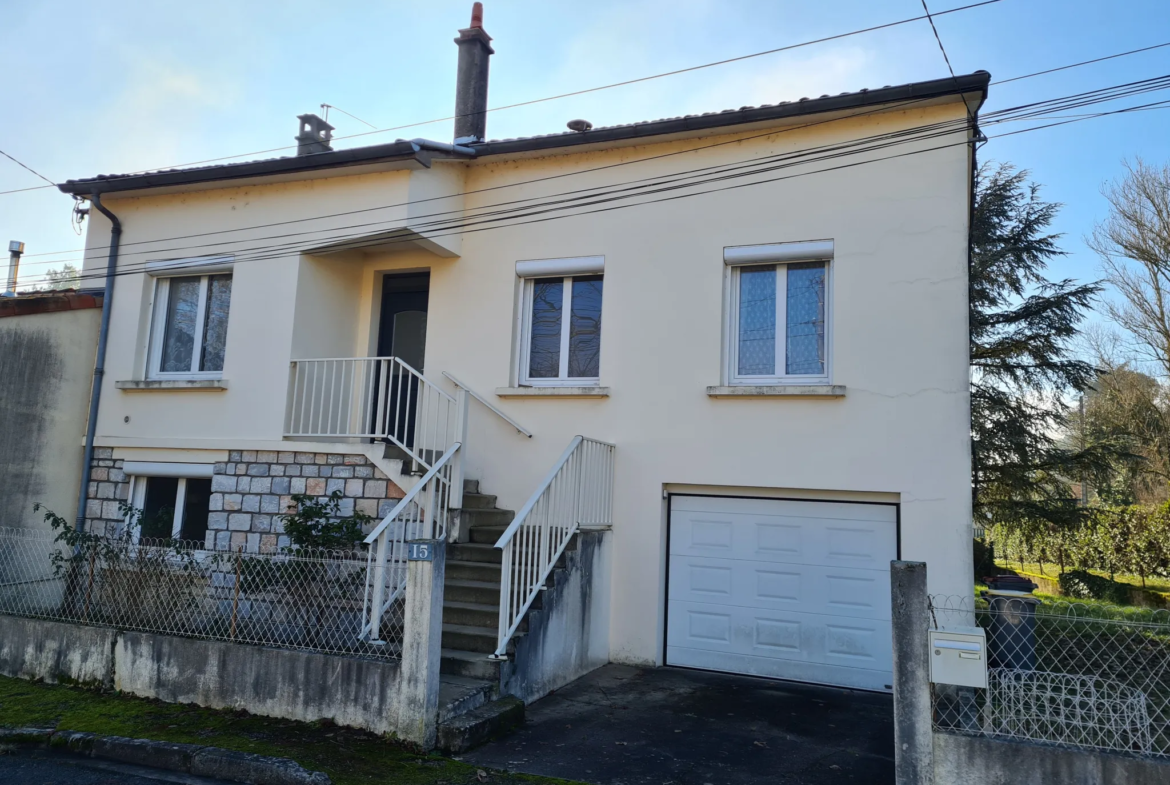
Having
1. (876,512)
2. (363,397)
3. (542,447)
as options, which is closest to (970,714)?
(876,512)

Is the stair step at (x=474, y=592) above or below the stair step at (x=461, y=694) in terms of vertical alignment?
above

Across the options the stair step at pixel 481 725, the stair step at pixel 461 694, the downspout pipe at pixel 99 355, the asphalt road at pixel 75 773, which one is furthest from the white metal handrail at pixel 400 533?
the downspout pipe at pixel 99 355

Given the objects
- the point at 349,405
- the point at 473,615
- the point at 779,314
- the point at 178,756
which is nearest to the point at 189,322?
the point at 349,405

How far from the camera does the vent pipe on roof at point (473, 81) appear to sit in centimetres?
1080

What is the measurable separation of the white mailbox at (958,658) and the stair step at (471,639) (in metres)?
3.22

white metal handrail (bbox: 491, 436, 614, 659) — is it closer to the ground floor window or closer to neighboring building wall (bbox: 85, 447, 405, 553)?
neighboring building wall (bbox: 85, 447, 405, 553)

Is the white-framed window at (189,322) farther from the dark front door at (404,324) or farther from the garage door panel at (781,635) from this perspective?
the garage door panel at (781,635)

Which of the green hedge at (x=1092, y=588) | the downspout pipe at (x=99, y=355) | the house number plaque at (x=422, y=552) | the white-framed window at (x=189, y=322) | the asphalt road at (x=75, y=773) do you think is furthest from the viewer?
the green hedge at (x=1092, y=588)

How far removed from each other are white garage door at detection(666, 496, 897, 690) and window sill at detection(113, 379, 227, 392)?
5.64 metres

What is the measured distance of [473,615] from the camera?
6.73m

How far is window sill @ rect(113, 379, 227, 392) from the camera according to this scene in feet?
31.2

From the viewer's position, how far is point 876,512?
25.4ft

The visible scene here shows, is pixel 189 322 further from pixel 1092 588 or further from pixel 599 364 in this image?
pixel 1092 588

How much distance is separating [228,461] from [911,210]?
799 cm
